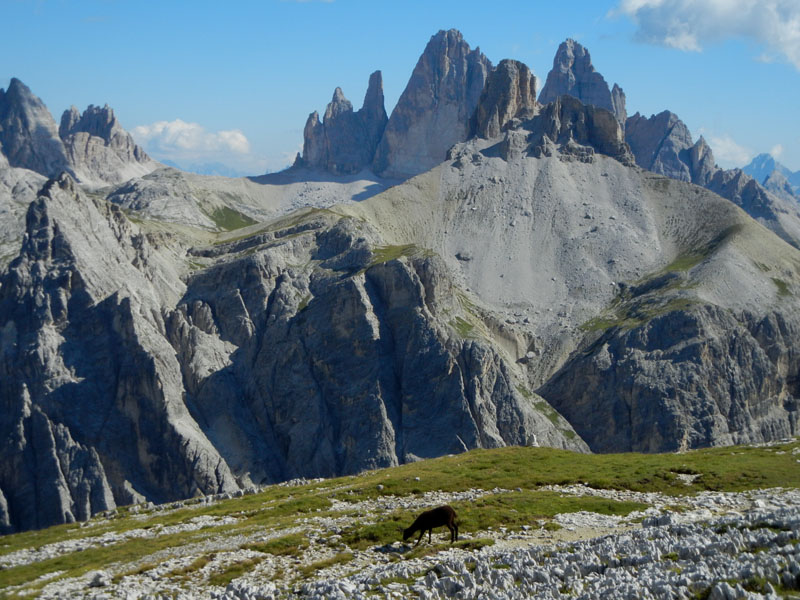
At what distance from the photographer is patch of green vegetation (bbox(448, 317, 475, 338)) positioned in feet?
507

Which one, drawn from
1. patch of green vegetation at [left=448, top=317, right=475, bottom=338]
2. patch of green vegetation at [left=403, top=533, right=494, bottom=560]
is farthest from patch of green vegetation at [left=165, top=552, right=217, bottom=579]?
patch of green vegetation at [left=448, top=317, right=475, bottom=338]

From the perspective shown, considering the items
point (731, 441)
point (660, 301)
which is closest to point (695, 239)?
point (660, 301)

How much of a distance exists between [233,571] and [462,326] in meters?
123

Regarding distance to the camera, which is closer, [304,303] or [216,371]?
[216,371]

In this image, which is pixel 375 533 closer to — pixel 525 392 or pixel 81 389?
pixel 81 389

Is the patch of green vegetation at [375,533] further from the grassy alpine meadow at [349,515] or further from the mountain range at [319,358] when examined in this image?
the mountain range at [319,358]

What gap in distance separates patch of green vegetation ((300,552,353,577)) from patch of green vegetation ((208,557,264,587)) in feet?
8.75

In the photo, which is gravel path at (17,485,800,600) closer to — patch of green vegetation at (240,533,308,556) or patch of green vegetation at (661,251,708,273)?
patch of green vegetation at (240,533,308,556)

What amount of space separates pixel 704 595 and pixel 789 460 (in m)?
42.6

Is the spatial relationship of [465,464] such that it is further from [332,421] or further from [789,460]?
[332,421]

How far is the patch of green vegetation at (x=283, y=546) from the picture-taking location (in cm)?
3831

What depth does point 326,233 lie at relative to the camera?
176750 mm

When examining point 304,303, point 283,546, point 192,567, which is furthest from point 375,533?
point 304,303

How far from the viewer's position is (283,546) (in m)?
39.1
